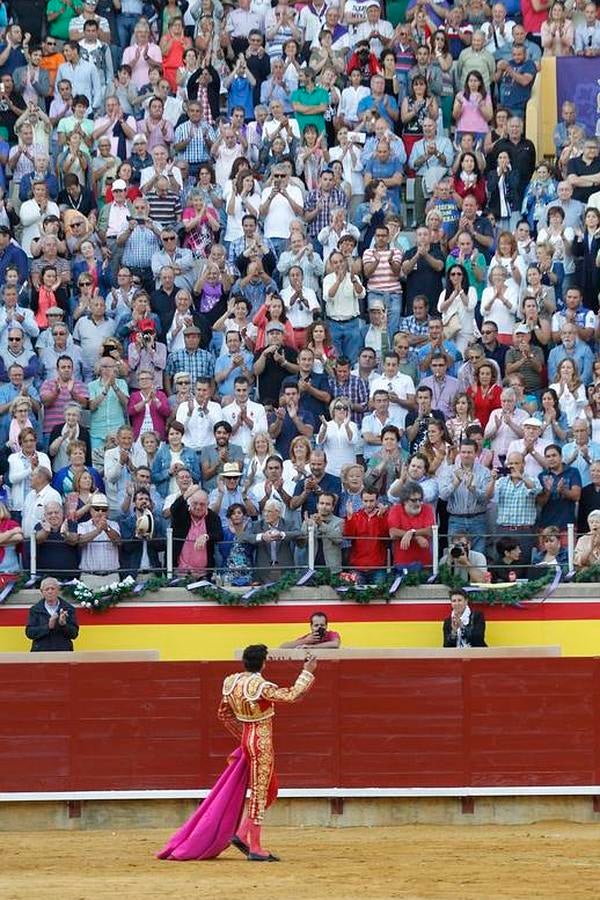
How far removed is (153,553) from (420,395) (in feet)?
7.63

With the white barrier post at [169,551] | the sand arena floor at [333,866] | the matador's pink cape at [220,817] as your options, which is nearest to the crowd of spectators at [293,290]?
the white barrier post at [169,551]

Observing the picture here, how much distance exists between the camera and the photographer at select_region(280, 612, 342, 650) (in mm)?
17094

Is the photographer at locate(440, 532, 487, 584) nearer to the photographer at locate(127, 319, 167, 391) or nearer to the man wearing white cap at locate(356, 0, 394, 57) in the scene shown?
the photographer at locate(127, 319, 167, 391)

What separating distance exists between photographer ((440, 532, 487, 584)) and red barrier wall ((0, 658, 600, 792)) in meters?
1.11

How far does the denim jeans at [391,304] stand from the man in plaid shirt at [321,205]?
88 cm

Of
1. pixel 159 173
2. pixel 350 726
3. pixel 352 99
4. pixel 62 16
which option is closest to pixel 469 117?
pixel 352 99

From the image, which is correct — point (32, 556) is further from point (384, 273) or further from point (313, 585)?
point (384, 273)

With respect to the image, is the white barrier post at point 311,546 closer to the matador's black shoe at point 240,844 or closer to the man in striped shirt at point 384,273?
the man in striped shirt at point 384,273

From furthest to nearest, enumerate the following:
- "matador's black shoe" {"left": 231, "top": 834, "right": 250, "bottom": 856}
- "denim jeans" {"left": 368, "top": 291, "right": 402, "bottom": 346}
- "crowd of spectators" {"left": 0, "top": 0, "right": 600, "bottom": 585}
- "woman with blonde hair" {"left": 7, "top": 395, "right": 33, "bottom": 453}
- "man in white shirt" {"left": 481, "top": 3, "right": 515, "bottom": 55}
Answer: "man in white shirt" {"left": 481, "top": 3, "right": 515, "bottom": 55} < "denim jeans" {"left": 368, "top": 291, "right": 402, "bottom": 346} < "woman with blonde hair" {"left": 7, "top": 395, "right": 33, "bottom": 453} < "crowd of spectators" {"left": 0, "top": 0, "right": 600, "bottom": 585} < "matador's black shoe" {"left": 231, "top": 834, "right": 250, "bottom": 856}

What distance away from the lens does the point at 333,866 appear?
1419 cm

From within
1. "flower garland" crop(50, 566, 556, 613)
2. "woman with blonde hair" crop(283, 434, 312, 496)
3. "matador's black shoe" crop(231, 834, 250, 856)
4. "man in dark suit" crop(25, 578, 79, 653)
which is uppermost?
"woman with blonde hair" crop(283, 434, 312, 496)

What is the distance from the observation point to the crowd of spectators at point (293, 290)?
17.8m

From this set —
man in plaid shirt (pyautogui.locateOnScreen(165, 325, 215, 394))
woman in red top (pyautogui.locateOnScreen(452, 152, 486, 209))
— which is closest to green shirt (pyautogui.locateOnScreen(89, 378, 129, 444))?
man in plaid shirt (pyautogui.locateOnScreen(165, 325, 215, 394))

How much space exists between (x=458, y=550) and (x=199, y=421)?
2.20 meters
